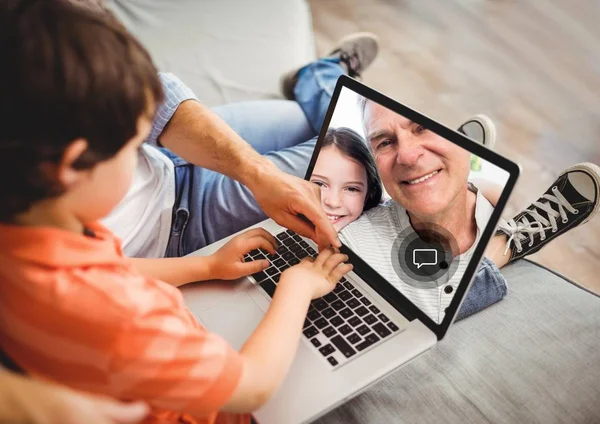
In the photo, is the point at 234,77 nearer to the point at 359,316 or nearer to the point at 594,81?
the point at 359,316

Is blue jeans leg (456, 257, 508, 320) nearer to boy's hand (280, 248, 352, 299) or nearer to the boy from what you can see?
boy's hand (280, 248, 352, 299)

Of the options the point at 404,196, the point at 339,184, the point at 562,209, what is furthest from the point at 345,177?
the point at 562,209

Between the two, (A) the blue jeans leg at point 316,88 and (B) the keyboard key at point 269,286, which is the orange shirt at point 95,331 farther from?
(A) the blue jeans leg at point 316,88

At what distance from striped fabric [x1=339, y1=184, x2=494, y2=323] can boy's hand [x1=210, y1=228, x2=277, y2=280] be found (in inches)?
6.1

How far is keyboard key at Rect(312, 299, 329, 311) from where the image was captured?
795 millimetres

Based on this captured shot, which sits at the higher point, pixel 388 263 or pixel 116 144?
pixel 116 144

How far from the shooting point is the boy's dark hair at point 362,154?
866 mm

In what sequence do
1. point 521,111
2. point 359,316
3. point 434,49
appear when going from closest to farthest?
1. point 359,316
2. point 521,111
3. point 434,49

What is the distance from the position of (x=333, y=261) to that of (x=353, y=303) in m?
0.08

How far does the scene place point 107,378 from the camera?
50 cm

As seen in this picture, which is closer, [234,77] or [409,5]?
[234,77]

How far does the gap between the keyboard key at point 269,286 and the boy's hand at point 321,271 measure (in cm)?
8

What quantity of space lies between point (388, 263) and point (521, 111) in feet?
4.38

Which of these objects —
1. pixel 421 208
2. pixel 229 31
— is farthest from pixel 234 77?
pixel 421 208
